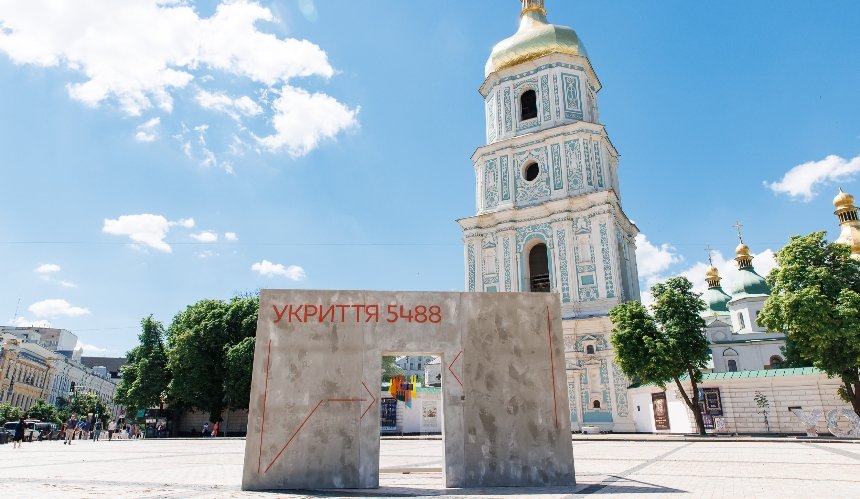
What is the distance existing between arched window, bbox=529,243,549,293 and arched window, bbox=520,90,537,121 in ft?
31.1

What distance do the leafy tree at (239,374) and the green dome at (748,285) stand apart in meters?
40.8

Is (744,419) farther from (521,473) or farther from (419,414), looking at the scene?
(521,473)

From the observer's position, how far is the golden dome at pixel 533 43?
3903 centimetres

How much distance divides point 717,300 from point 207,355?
46.5 m

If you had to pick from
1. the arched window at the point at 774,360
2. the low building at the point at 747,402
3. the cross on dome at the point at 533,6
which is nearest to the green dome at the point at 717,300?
the arched window at the point at 774,360

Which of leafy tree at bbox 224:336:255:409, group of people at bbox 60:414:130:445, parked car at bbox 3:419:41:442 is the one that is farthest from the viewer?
leafy tree at bbox 224:336:255:409

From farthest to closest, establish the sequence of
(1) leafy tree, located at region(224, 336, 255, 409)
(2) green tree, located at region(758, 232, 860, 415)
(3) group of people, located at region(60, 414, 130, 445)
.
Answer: (1) leafy tree, located at region(224, 336, 255, 409), (3) group of people, located at region(60, 414, 130, 445), (2) green tree, located at region(758, 232, 860, 415)

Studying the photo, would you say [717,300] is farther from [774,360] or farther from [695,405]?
[695,405]

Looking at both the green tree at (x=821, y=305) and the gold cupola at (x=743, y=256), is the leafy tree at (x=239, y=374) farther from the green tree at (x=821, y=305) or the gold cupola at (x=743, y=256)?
the gold cupola at (x=743, y=256)

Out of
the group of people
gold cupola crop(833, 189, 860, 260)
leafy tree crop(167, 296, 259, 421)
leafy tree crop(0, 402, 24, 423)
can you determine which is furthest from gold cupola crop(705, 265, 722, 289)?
leafy tree crop(0, 402, 24, 423)

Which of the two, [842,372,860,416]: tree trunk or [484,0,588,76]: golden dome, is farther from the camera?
[484,0,588,76]: golden dome

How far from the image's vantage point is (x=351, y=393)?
30.8 feet

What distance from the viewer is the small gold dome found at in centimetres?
4394

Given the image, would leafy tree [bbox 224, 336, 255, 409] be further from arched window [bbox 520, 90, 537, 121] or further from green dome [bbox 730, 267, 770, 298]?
green dome [bbox 730, 267, 770, 298]
